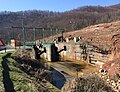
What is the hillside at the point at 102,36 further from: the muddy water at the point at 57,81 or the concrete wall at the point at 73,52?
the muddy water at the point at 57,81

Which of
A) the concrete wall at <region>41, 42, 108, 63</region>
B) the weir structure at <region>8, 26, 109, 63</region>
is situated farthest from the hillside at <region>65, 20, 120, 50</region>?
the concrete wall at <region>41, 42, 108, 63</region>

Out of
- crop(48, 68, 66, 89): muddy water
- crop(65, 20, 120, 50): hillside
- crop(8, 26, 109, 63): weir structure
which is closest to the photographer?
crop(48, 68, 66, 89): muddy water

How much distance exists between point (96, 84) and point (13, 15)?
141m

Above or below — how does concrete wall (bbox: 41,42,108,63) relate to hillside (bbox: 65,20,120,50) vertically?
below

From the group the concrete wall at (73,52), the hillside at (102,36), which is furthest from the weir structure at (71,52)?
the hillside at (102,36)

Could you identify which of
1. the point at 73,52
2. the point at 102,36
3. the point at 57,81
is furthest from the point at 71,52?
the point at 57,81

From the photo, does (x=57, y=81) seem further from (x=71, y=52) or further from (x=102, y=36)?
(x=102, y=36)

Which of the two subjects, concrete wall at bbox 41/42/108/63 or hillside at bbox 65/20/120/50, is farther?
hillside at bbox 65/20/120/50

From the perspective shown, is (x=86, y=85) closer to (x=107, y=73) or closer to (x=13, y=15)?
(x=107, y=73)

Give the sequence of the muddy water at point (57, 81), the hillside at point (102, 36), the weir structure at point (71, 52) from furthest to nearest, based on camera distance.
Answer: the hillside at point (102, 36) → the weir structure at point (71, 52) → the muddy water at point (57, 81)

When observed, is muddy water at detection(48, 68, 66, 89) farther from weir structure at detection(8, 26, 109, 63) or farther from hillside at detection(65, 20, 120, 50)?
hillside at detection(65, 20, 120, 50)

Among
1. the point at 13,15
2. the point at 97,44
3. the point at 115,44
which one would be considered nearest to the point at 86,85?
the point at 115,44

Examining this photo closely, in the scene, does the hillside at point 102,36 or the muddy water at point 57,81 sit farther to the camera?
the hillside at point 102,36

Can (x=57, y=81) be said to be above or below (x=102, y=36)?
below
